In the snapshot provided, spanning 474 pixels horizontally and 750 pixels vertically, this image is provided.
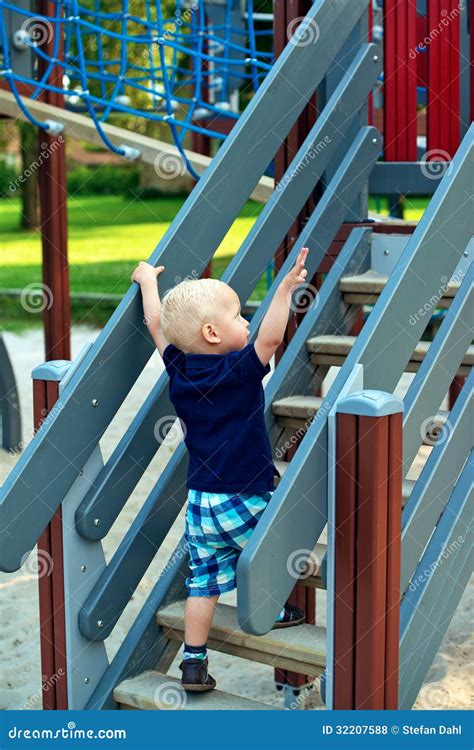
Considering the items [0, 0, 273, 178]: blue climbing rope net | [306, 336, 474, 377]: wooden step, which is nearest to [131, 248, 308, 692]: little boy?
[306, 336, 474, 377]: wooden step

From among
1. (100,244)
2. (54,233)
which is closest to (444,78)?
(54,233)

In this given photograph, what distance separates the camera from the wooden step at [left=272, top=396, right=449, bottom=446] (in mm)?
3102

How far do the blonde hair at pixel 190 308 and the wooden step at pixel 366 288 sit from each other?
2.55ft

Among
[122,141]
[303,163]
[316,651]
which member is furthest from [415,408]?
[122,141]

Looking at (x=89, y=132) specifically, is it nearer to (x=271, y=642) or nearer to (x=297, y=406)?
(x=297, y=406)

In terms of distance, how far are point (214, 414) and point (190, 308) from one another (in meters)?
0.26

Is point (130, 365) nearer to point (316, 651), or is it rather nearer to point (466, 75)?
point (316, 651)

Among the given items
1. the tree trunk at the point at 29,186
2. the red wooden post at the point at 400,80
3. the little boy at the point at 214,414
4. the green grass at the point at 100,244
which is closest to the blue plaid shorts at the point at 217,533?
the little boy at the point at 214,414

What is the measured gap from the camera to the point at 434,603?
9.29ft

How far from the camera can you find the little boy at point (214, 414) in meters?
2.64

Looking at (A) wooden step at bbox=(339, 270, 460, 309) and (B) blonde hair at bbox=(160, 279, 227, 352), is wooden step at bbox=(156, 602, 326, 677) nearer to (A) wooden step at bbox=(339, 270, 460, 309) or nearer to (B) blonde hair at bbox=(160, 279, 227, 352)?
(B) blonde hair at bbox=(160, 279, 227, 352)

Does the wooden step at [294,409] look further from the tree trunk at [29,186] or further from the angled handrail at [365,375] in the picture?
the tree trunk at [29,186]

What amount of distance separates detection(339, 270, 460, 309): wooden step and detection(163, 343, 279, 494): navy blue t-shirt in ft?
Answer: 2.40

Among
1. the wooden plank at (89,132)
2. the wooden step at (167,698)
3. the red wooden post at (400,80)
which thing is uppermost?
the red wooden post at (400,80)
